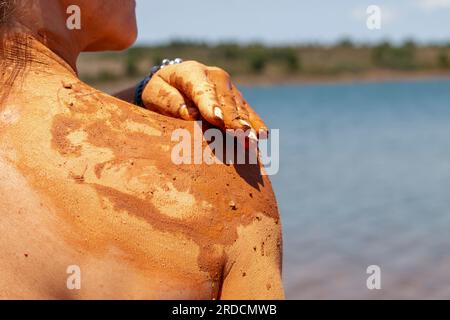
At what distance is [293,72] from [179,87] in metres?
61.5

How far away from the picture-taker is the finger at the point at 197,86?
1.50 m

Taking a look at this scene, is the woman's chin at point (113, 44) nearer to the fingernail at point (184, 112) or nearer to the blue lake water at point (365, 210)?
the fingernail at point (184, 112)

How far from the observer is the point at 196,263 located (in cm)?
143

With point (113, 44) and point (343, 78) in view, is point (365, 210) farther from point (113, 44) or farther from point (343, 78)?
point (343, 78)

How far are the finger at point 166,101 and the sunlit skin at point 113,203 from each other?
36mm

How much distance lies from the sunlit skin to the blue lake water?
188 inches

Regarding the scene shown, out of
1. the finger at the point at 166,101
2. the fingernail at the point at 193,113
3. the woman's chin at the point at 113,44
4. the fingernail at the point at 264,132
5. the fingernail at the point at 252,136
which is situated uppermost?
the woman's chin at the point at 113,44

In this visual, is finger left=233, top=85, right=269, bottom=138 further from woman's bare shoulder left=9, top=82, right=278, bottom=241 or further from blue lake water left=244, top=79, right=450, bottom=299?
blue lake water left=244, top=79, right=450, bottom=299

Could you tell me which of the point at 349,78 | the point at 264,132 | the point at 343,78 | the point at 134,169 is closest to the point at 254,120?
the point at 264,132

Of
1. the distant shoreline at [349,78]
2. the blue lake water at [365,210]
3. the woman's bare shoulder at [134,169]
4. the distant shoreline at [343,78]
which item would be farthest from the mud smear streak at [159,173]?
the distant shoreline at [349,78]

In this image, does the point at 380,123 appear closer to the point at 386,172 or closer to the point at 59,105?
the point at 386,172

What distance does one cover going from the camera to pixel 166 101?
163 cm

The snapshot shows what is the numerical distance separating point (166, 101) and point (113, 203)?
0.30m

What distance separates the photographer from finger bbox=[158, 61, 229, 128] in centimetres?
150
